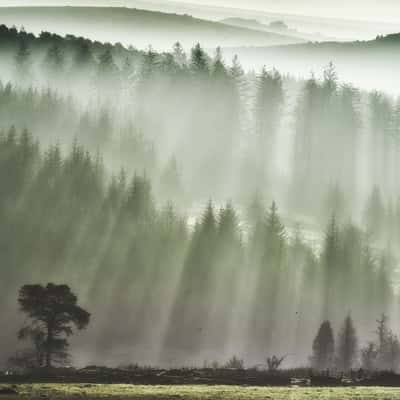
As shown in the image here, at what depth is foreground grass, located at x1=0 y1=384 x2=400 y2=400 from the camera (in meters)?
56.2

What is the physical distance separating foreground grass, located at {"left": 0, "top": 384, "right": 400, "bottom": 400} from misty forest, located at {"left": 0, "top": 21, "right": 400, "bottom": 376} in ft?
86.0

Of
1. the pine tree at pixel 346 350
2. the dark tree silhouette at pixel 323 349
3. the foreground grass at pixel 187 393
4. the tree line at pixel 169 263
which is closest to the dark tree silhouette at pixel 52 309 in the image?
the tree line at pixel 169 263

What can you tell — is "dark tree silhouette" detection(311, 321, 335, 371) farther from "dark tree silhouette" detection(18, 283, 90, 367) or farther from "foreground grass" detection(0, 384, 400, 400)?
"foreground grass" detection(0, 384, 400, 400)

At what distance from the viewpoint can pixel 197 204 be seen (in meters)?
142

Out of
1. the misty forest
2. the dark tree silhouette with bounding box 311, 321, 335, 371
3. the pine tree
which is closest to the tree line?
the misty forest

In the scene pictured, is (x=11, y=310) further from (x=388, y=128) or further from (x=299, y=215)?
(x=388, y=128)

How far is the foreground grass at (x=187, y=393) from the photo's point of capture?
2215 inches

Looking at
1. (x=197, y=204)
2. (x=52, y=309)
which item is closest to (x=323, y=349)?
(x=52, y=309)

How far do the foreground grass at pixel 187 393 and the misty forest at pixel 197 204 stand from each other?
26.2 meters

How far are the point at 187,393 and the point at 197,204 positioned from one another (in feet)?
272

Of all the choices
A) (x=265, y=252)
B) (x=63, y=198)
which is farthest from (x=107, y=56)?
(x=265, y=252)

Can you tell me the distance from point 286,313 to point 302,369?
17.2 meters

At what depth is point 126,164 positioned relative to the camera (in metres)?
150

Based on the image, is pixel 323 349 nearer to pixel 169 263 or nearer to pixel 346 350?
pixel 346 350
